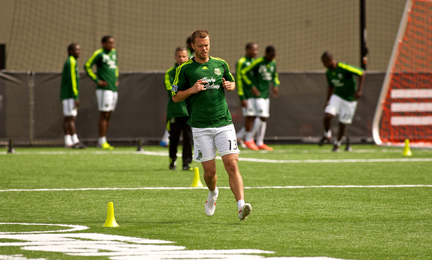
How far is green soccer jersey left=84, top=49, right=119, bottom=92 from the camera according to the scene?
61.7ft

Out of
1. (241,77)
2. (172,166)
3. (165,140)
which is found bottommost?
(165,140)

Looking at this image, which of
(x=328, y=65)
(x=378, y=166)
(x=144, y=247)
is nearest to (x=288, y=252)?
(x=144, y=247)

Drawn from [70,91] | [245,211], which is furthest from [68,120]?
[245,211]

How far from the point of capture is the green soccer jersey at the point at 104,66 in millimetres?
18797

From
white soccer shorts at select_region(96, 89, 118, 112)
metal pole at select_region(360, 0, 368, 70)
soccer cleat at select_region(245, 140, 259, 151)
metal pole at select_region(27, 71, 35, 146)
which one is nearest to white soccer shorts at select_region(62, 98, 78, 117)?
white soccer shorts at select_region(96, 89, 118, 112)

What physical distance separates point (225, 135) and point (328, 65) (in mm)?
10422

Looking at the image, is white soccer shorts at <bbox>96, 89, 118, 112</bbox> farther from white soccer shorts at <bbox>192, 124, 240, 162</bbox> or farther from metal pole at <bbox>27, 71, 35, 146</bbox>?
white soccer shorts at <bbox>192, 124, 240, 162</bbox>

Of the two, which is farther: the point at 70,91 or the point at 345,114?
the point at 70,91

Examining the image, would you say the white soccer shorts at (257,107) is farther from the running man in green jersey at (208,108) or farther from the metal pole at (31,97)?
the running man in green jersey at (208,108)

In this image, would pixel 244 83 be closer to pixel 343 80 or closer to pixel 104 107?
pixel 343 80

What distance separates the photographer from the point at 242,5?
79.4 ft

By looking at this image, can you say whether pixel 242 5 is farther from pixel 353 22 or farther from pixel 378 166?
pixel 378 166

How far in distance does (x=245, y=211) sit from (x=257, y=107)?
1190cm

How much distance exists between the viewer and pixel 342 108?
1838cm
